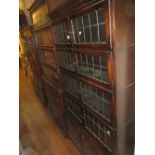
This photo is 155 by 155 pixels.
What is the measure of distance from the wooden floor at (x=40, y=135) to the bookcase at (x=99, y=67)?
0.69 metres

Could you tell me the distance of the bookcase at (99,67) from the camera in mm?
1014

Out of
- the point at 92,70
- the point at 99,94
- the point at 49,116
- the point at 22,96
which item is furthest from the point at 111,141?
the point at 22,96

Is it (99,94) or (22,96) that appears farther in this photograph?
(22,96)

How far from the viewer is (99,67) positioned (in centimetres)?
126

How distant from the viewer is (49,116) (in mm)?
3484

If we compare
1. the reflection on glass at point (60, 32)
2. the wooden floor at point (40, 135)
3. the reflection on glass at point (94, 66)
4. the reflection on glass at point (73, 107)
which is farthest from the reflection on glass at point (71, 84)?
the wooden floor at point (40, 135)

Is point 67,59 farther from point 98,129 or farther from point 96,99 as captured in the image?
point 98,129

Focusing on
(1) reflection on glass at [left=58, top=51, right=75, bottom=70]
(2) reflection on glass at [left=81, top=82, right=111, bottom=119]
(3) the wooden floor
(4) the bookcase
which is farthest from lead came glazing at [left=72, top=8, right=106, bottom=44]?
(3) the wooden floor

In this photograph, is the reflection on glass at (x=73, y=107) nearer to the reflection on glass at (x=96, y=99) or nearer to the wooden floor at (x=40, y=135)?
the reflection on glass at (x=96, y=99)
